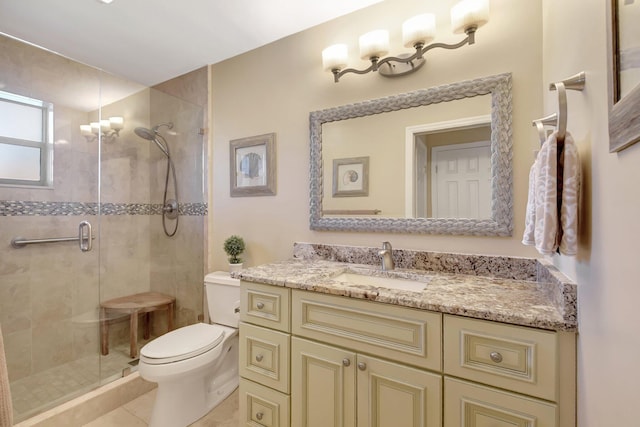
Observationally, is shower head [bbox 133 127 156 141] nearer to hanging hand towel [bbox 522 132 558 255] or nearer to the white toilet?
the white toilet

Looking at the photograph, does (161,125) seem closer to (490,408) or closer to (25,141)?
(25,141)

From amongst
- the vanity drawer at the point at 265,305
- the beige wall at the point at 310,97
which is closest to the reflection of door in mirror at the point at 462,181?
the beige wall at the point at 310,97

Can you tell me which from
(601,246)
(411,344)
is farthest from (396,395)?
(601,246)

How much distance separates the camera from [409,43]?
1421 mm

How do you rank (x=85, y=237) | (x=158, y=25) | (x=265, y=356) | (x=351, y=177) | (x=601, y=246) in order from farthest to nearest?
1. (x=85, y=237)
2. (x=158, y=25)
3. (x=351, y=177)
4. (x=265, y=356)
5. (x=601, y=246)

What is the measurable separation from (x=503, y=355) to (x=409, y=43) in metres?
1.39

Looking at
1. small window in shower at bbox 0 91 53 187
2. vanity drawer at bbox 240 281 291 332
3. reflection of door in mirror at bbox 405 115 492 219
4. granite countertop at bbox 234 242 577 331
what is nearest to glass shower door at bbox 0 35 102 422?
small window in shower at bbox 0 91 53 187

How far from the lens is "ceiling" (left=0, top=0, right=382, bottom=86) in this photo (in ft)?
5.43

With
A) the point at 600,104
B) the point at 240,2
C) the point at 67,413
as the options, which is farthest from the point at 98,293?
the point at 600,104

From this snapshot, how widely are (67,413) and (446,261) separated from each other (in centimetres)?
221

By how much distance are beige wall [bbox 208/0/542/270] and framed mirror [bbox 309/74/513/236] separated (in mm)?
53

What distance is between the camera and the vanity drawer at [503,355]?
32.4 inches

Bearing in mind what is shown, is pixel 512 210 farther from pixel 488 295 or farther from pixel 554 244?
pixel 554 244

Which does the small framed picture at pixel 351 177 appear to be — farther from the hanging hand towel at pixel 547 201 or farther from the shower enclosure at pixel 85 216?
the shower enclosure at pixel 85 216
